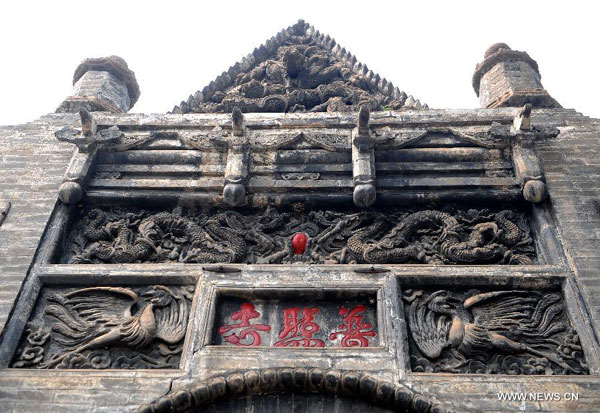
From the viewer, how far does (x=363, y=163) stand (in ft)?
29.2

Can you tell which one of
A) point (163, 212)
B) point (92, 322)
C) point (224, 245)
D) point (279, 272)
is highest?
point (163, 212)

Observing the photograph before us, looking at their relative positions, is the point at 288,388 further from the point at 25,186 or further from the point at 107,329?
→ the point at 25,186

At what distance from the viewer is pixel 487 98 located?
11227 mm

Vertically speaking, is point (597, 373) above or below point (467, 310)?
below

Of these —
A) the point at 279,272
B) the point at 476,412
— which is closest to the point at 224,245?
the point at 279,272

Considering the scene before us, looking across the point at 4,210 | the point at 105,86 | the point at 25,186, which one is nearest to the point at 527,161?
the point at 25,186

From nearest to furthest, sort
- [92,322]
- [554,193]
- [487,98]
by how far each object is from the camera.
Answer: [92,322]
[554,193]
[487,98]

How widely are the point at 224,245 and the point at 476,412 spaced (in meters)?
3.38

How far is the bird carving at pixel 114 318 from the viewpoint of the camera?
7191 mm

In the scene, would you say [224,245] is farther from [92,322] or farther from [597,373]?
[597,373]

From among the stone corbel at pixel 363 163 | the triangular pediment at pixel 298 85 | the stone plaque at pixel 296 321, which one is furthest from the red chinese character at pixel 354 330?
the triangular pediment at pixel 298 85

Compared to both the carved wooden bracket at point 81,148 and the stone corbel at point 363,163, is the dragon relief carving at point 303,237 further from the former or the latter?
the carved wooden bracket at point 81,148

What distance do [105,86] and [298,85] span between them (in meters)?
3.08

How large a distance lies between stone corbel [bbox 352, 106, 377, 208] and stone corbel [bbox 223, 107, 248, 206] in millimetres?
1339
